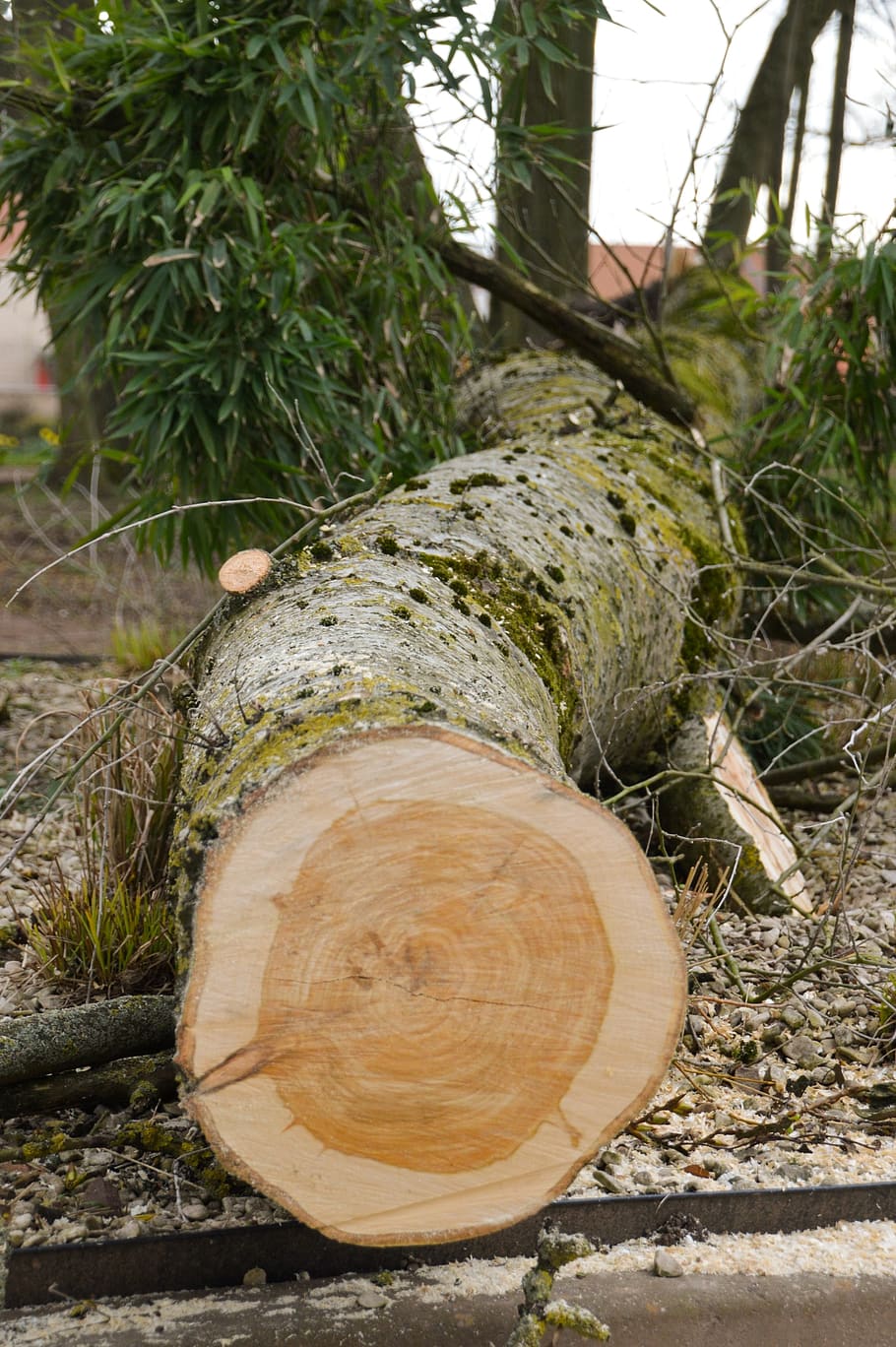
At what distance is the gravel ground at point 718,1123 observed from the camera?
165cm

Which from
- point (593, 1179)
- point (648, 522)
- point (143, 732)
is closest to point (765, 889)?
point (648, 522)

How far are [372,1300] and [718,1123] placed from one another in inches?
27.6

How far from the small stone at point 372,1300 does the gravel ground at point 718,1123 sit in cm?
20

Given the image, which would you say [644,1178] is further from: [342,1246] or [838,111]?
[838,111]

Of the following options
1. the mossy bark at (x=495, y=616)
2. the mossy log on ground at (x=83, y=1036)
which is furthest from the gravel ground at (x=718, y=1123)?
the mossy bark at (x=495, y=616)

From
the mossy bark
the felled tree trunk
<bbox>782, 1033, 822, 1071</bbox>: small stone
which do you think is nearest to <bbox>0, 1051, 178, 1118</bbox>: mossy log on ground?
the mossy bark

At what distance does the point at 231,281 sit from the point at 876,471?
2.40m

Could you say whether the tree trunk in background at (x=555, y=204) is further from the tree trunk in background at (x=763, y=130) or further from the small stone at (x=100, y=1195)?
the small stone at (x=100, y=1195)

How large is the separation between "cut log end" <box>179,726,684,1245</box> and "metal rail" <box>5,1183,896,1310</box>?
0.27 meters

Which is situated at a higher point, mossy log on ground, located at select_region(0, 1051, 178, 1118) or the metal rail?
mossy log on ground, located at select_region(0, 1051, 178, 1118)

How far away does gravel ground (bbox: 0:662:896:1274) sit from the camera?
1646mm

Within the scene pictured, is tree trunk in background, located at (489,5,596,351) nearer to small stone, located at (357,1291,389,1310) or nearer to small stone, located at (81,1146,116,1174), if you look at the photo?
small stone, located at (81,1146,116,1174)

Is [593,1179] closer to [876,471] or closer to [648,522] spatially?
[648,522]

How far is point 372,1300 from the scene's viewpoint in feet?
4.93
